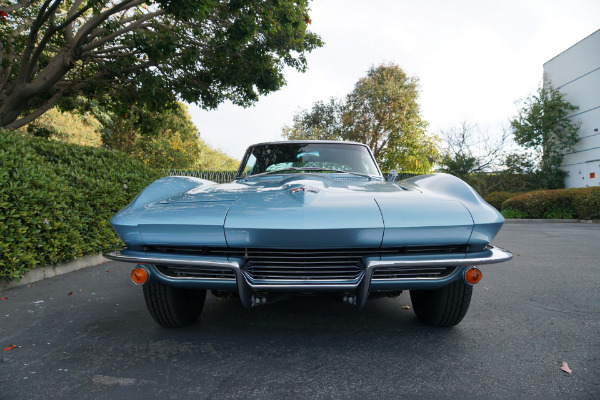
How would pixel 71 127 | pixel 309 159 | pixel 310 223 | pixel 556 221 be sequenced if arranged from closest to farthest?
pixel 310 223 < pixel 309 159 < pixel 556 221 < pixel 71 127

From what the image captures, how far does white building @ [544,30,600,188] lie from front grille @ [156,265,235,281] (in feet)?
57.6

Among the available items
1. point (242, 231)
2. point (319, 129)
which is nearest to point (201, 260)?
point (242, 231)

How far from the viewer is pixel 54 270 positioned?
409 cm

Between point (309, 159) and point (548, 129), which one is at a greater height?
point (548, 129)

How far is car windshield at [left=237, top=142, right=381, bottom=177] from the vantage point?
10.7 ft

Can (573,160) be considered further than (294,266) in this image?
Yes

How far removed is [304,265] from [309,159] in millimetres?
1607

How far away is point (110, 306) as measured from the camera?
2975mm

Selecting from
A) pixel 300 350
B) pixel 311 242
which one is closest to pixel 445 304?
pixel 300 350

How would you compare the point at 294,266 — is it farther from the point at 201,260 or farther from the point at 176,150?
the point at 176,150

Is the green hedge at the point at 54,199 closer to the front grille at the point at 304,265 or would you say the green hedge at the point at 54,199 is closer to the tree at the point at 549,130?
the front grille at the point at 304,265

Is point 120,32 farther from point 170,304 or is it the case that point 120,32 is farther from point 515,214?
point 515,214

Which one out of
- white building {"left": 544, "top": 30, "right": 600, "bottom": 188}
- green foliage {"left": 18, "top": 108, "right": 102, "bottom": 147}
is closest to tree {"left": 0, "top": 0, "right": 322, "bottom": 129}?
green foliage {"left": 18, "top": 108, "right": 102, "bottom": 147}

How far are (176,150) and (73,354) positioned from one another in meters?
23.3
